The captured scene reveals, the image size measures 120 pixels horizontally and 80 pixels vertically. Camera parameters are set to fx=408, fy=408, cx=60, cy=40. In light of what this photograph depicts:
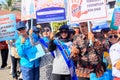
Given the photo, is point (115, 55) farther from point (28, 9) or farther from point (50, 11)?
point (28, 9)

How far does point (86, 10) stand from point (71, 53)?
71 cm

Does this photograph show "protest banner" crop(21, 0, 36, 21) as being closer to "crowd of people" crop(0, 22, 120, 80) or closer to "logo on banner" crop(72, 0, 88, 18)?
"crowd of people" crop(0, 22, 120, 80)

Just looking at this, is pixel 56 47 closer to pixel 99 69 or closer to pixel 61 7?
pixel 61 7

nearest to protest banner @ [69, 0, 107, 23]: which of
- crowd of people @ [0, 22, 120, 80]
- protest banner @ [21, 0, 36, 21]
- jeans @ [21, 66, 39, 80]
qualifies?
crowd of people @ [0, 22, 120, 80]

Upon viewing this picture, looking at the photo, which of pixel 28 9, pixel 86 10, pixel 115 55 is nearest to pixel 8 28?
pixel 28 9

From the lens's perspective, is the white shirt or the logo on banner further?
the logo on banner

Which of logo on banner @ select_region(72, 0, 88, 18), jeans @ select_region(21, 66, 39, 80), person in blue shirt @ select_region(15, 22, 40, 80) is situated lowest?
jeans @ select_region(21, 66, 39, 80)

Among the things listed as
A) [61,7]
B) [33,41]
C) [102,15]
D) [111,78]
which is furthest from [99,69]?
[33,41]

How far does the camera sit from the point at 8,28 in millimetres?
8961

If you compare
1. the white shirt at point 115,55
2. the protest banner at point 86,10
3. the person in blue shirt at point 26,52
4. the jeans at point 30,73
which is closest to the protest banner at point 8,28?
the person in blue shirt at point 26,52

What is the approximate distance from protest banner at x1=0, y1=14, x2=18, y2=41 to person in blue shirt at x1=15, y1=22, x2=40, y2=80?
2.82ft

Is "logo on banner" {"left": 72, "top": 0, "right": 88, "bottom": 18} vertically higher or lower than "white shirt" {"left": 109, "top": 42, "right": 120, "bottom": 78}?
higher

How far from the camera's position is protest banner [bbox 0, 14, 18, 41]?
8852 mm

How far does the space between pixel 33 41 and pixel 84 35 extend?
6.12 feet
